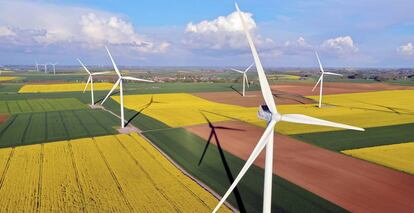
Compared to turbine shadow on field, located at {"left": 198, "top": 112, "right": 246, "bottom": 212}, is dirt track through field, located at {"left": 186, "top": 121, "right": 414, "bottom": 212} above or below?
above

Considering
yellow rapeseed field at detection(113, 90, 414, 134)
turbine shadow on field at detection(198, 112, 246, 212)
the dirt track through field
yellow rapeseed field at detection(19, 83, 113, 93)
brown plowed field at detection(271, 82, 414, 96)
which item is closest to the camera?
the dirt track through field

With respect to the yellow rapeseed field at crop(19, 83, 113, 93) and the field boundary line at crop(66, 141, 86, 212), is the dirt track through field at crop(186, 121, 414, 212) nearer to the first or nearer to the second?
the field boundary line at crop(66, 141, 86, 212)

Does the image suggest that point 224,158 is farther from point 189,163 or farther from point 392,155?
point 392,155

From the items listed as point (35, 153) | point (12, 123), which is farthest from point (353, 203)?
point (12, 123)

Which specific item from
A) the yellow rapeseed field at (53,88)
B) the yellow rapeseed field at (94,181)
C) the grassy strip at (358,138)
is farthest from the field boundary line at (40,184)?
the yellow rapeseed field at (53,88)

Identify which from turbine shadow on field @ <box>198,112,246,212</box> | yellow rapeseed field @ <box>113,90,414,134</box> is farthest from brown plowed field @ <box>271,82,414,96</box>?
turbine shadow on field @ <box>198,112,246,212</box>

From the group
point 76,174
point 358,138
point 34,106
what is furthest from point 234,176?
point 34,106
